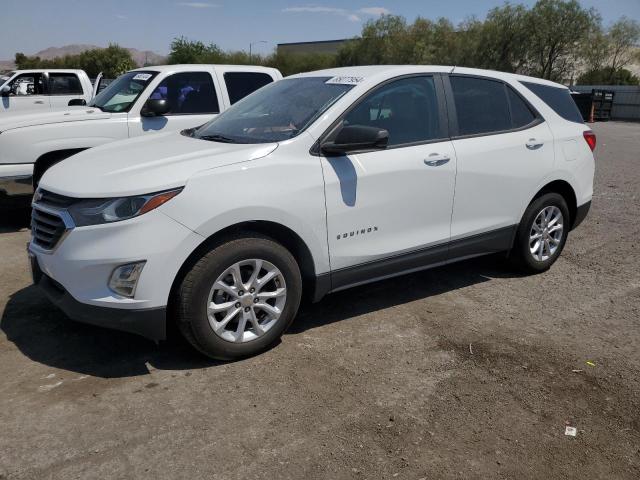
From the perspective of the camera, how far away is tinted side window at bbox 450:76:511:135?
4.54m

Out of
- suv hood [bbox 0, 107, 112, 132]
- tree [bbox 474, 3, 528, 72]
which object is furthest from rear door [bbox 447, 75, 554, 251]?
tree [bbox 474, 3, 528, 72]

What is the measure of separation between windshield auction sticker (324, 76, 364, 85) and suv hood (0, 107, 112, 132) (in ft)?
11.9

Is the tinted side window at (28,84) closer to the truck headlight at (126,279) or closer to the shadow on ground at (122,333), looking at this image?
the shadow on ground at (122,333)

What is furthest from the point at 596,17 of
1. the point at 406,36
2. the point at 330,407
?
the point at 330,407

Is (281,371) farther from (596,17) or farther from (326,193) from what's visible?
(596,17)

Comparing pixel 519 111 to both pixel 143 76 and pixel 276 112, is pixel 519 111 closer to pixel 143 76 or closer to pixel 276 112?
pixel 276 112

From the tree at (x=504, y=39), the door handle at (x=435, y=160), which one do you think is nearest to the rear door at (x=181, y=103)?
the door handle at (x=435, y=160)

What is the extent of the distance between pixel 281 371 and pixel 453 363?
43.3 inches

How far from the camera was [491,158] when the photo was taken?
4.60 meters

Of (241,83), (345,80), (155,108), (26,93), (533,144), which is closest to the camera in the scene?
(345,80)

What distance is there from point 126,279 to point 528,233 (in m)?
3.46

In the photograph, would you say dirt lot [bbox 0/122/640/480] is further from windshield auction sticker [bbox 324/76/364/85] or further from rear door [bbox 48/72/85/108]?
rear door [bbox 48/72/85/108]

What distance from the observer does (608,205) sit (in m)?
8.30

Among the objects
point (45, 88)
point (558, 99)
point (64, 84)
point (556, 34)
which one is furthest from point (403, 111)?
point (556, 34)
